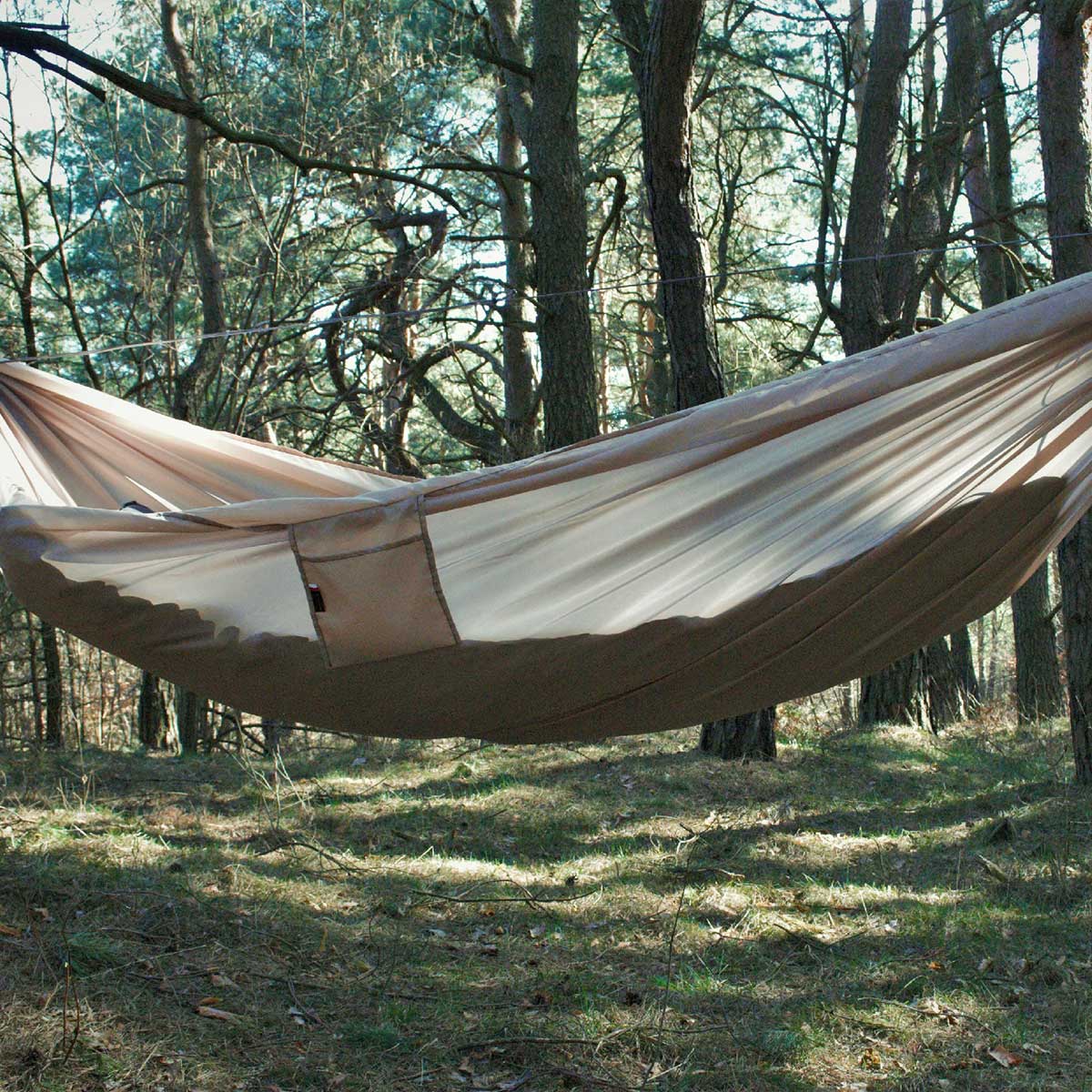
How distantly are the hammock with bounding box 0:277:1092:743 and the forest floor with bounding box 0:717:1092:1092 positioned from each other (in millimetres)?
668

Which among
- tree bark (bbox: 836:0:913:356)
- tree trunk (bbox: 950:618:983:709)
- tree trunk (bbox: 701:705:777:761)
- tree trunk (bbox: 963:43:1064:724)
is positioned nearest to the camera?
tree trunk (bbox: 701:705:777:761)

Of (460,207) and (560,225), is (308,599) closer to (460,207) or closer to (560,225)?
(560,225)

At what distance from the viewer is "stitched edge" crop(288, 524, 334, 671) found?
192 centimetres

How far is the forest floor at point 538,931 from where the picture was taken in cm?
214

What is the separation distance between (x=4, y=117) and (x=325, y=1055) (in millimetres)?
4218

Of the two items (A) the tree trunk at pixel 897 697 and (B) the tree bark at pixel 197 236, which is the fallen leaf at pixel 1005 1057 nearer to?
(A) the tree trunk at pixel 897 697

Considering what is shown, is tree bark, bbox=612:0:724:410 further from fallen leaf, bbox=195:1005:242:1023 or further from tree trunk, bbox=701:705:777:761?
fallen leaf, bbox=195:1005:242:1023

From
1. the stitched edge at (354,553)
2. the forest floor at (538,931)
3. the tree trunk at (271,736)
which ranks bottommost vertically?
the forest floor at (538,931)

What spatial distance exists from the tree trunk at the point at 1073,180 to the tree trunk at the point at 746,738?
3.86 ft

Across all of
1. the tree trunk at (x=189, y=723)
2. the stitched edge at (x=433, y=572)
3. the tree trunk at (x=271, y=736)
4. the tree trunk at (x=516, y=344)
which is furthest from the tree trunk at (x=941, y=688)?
the stitched edge at (x=433, y=572)

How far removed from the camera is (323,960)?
259 centimetres

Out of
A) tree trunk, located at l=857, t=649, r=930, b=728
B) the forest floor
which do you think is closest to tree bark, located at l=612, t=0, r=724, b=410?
the forest floor

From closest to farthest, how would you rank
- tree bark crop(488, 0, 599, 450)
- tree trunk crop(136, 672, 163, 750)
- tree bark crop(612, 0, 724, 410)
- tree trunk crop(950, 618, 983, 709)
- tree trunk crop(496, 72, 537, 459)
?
tree bark crop(612, 0, 724, 410) < tree bark crop(488, 0, 599, 450) < tree trunk crop(136, 672, 163, 750) < tree trunk crop(496, 72, 537, 459) < tree trunk crop(950, 618, 983, 709)

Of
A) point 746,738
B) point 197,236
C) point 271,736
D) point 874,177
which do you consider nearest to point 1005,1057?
point 746,738
